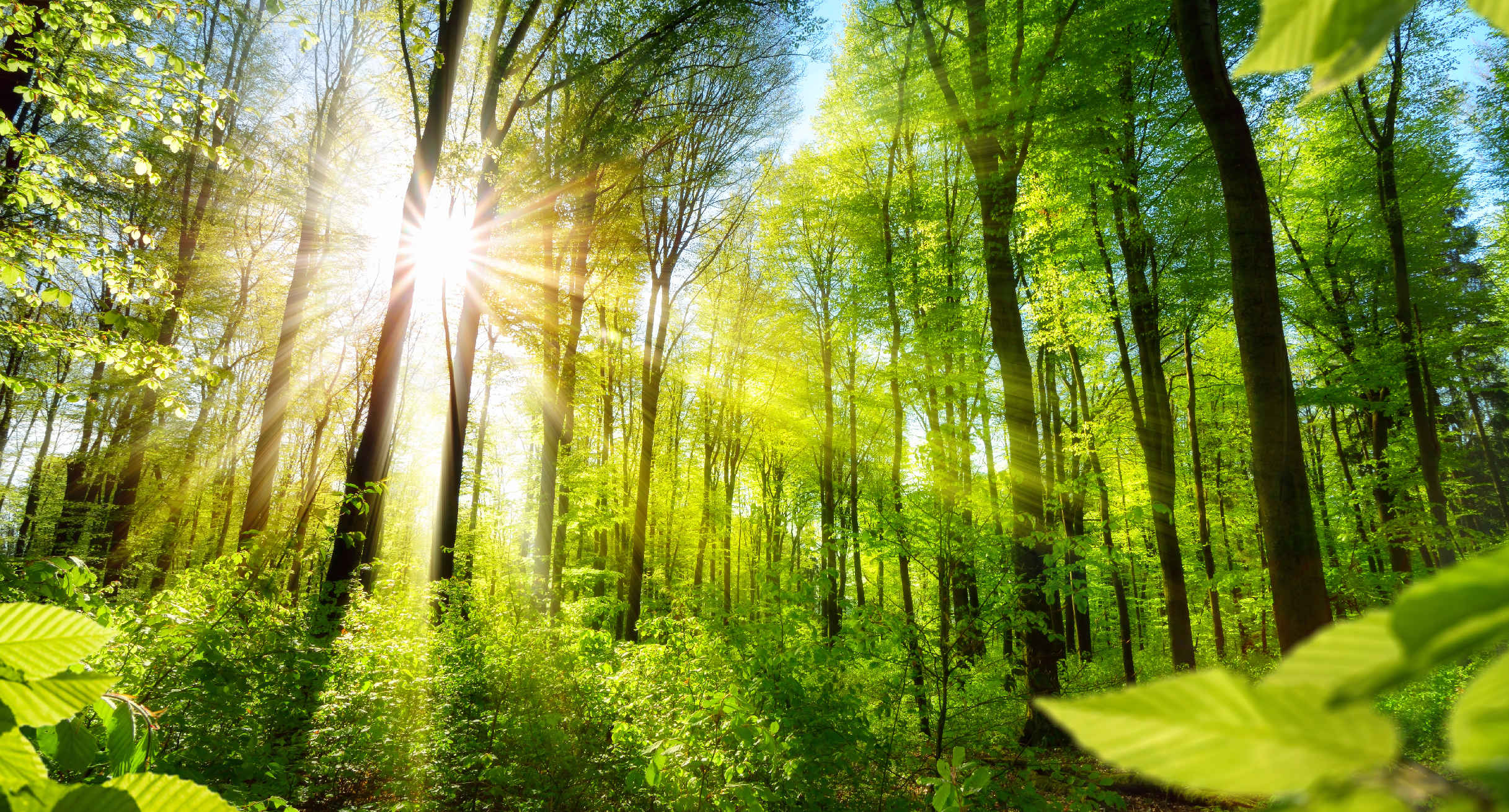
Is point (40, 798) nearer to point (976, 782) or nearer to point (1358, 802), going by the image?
point (1358, 802)

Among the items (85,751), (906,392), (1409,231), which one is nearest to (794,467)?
(906,392)

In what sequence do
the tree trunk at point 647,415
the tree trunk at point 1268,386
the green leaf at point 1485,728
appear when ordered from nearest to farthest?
the green leaf at point 1485,728, the tree trunk at point 1268,386, the tree trunk at point 647,415

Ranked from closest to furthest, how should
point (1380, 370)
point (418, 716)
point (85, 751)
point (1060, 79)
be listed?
point (85, 751), point (418, 716), point (1060, 79), point (1380, 370)

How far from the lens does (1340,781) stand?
0.20 metres

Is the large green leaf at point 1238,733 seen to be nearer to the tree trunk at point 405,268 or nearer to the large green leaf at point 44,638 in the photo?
the large green leaf at point 44,638

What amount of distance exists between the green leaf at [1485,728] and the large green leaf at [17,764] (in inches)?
32.2

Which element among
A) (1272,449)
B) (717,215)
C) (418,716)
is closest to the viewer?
(1272,449)

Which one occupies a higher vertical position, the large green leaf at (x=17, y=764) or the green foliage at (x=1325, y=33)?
the green foliage at (x=1325, y=33)

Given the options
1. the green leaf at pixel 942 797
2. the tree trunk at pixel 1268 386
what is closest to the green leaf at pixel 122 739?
the green leaf at pixel 942 797

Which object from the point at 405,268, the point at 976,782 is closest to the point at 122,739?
the point at 976,782

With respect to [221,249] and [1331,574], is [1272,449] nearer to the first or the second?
[1331,574]

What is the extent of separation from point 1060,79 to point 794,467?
13733 millimetres

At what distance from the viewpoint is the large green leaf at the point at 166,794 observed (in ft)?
1.49

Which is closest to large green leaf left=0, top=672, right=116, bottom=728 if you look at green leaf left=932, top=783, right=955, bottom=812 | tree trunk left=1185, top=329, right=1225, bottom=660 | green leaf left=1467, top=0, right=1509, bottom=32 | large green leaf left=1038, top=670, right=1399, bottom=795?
large green leaf left=1038, top=670, right=1399, bottom=795
